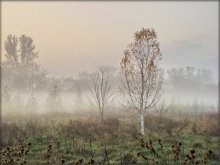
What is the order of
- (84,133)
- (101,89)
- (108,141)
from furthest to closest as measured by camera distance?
1. (101,89)
2. (84,133)
3. (108,141)

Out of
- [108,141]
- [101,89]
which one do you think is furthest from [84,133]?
[101,89]

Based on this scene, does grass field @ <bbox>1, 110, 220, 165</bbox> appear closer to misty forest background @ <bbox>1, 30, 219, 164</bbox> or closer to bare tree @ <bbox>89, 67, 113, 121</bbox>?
misty forest background @ <bbox>1, 30, 219, 164</bbox>

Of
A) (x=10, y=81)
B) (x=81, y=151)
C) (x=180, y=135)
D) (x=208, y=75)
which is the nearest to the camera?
(x=81, y=151)

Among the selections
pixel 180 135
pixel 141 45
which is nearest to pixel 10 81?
pixel 141 45

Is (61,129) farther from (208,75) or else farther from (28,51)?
(208,75)

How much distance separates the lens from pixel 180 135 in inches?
882

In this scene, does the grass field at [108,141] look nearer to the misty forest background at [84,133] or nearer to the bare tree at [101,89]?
the misty forest background at [84,133]

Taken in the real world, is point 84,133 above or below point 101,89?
below

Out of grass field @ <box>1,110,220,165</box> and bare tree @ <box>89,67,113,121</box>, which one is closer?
grass field @ <box>1,110,220,165</box>

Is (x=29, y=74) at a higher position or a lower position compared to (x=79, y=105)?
higher

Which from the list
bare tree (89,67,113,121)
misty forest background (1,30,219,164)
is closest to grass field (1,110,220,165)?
misty forest background (1,30,219,164)

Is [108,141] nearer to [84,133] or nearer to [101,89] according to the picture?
[84,133]

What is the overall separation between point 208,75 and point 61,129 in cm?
12694

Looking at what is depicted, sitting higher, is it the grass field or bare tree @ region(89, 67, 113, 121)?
bare tree @ region(89, 67, 113, 121)
